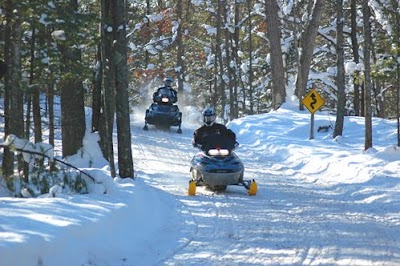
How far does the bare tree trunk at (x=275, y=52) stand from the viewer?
78.8ft

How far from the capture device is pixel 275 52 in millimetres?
24703

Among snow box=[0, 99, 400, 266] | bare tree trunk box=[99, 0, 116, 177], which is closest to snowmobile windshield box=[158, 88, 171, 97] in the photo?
snow box=[0, 99, 400, 266]

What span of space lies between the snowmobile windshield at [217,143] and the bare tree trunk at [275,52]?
13893 mm

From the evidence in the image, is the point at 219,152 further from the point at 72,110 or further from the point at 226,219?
the point at 72,110

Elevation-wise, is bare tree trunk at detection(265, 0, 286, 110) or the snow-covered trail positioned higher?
bare tree trunk at detection(265, 0, 286, 110)

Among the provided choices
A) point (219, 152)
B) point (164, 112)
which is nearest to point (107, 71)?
point (219, 152)

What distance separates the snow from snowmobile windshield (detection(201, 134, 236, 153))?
96 cm

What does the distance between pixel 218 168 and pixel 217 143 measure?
695 mm

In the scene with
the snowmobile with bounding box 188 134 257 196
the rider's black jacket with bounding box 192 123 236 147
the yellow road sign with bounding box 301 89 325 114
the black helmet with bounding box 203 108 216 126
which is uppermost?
the yellow road sign with bounding box 301 89 325 114

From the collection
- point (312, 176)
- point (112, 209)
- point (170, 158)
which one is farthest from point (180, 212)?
point (170, 158)

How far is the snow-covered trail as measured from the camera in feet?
21.5

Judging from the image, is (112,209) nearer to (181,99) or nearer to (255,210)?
(255,210)

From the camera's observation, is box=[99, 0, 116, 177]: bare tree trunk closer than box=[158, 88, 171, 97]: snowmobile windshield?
Yes

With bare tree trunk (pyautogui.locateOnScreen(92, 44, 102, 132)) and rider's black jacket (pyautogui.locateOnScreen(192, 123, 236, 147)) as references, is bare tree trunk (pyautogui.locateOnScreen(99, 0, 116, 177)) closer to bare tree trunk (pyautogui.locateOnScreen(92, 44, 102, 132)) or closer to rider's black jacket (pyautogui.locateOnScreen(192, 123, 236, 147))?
rider's black jacket (pyautogui.locateOnScreen(192, 123, 236, 147))
